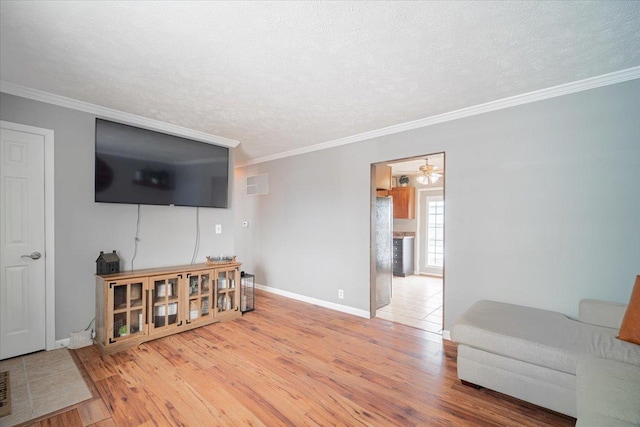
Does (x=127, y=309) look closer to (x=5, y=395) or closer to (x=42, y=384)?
(x=42, y=384)

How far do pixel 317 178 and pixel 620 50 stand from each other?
3355mm

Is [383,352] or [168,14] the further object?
[383,352]

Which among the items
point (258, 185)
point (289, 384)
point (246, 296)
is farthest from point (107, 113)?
point (289, 384)

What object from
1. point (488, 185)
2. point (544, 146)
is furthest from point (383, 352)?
point (544, 146)

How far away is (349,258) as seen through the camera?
13.4ft

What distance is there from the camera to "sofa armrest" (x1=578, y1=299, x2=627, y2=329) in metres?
2.12

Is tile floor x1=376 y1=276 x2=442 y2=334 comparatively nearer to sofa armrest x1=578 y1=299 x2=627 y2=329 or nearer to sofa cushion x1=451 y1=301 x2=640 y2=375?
sofa cushion x1=451 y1=301 x2=640 y2=375

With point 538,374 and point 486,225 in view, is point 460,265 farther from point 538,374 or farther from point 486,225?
point 538,374

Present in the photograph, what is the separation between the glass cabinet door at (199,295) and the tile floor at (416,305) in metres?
2.34

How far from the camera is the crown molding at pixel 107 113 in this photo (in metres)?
2.62

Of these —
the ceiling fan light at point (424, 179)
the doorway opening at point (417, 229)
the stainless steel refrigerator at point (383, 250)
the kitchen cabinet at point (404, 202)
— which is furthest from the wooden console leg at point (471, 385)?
the kitchen cabinet at point (404, 202)

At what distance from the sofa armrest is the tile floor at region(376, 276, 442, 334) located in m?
1.42

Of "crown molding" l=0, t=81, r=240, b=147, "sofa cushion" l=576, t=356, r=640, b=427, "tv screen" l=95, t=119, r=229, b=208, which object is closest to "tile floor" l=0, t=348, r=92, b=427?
"tv screen" l=95, t=119, r=229, b=208

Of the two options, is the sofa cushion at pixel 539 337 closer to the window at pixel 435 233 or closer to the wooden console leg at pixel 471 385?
the wooden console leg at pixel 471 385
